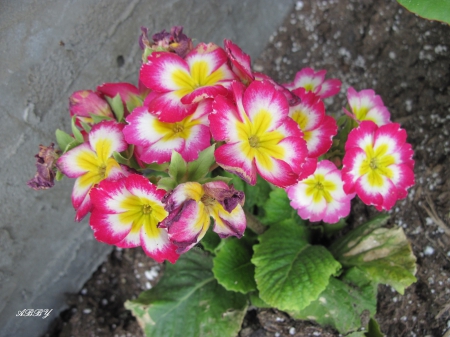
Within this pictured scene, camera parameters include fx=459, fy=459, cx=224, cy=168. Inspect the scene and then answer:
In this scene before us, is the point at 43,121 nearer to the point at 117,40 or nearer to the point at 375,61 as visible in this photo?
the point at 117,40

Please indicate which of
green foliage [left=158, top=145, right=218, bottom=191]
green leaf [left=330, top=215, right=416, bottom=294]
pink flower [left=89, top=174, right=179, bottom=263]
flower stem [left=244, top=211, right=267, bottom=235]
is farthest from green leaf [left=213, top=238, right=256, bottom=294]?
green foliage [left=158, top=145, right=218, bottom=191]

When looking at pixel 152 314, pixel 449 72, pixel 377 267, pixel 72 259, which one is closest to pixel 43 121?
pixel 72 259

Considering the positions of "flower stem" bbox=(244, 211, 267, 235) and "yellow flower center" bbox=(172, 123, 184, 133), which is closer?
"yellow flower center" bbox=(172, 123, 184, 133)

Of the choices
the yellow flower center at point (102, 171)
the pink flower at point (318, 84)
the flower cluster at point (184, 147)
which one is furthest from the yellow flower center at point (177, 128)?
the pink flower at point (318, 84)

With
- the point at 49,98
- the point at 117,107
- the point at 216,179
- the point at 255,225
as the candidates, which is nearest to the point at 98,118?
the point at 117,107

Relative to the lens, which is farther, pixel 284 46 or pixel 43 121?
pixel 284 46

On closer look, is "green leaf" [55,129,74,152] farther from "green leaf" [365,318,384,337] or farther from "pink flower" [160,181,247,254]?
"green leaf" [365,318,384,337]

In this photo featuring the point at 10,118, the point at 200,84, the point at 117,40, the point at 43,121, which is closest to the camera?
the point at 200,84
